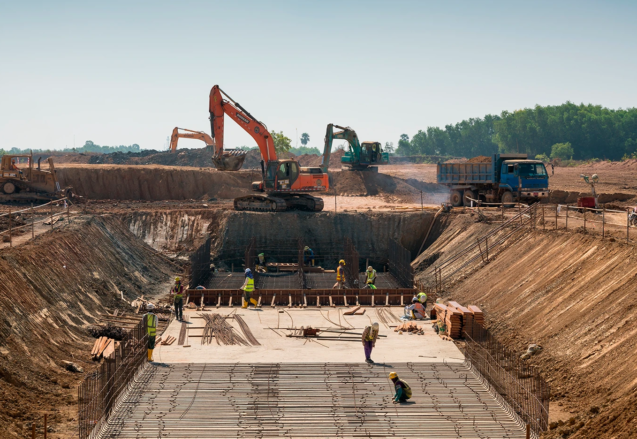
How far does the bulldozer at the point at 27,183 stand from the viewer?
41.8 metres

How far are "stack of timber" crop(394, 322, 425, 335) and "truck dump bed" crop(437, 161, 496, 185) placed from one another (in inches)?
699

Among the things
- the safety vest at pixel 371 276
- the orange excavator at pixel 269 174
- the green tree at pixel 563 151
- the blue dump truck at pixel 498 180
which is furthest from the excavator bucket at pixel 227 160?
the green tree at pixel 563 151

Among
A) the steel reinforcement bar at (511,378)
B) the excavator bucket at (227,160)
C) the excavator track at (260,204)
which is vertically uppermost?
the excavator bucket at (227,160)

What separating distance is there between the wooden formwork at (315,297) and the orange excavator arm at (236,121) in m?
14.1

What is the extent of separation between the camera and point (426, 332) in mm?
21250

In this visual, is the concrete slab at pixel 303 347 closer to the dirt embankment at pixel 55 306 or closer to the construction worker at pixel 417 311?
the construction worker at pixel 417 311

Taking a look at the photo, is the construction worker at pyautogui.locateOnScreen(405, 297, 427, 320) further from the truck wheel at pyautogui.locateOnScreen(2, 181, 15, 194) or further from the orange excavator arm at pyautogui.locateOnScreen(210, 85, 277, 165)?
the truck wheel at pyautogui.locateOnScreen(2, 181, 15, 194)

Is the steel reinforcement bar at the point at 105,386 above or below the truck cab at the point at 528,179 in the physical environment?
below

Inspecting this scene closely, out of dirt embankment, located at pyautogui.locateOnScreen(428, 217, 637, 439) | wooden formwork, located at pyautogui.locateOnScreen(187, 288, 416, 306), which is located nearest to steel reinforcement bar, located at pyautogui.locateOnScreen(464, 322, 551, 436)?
dirt embankment, located at pyautogui.locateOnScreen(428, 217, 637, 439)

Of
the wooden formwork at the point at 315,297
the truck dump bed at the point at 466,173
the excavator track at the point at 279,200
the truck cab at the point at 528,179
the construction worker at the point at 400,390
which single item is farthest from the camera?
the excavator track at the point at 279,200

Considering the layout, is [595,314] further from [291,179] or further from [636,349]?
[291,179]

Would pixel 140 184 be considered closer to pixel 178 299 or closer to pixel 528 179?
pixel 528 179

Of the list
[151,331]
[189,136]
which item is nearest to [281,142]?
[189,136]

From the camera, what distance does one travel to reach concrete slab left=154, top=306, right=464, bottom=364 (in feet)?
59.8
